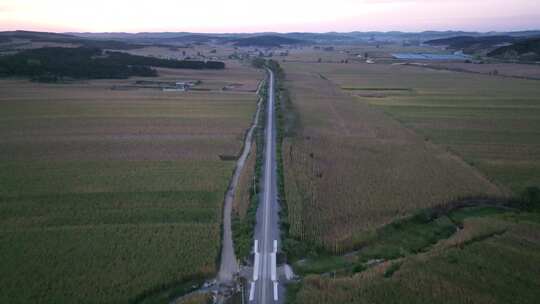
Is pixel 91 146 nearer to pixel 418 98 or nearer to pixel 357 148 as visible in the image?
pixel 357 148

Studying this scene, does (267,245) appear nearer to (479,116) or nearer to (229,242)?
(229,242)

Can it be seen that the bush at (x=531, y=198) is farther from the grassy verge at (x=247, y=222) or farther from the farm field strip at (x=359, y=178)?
the grassy verge at (x=247, y=222)

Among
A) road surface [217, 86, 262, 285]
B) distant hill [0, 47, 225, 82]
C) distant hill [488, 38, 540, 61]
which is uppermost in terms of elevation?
distant hill [488, 38, 540, 61]

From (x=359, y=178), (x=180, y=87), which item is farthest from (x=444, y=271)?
(x=180, y=87)

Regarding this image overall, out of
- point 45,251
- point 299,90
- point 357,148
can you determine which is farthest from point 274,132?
point 299,90

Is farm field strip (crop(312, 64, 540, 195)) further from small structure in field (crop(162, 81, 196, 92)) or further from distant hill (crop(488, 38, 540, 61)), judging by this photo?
distant hill (crop(488, 38, 540, 61))

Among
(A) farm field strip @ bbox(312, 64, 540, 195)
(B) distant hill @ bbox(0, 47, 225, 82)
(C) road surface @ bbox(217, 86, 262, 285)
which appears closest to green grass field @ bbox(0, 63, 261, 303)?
(C) road surface @ bbox(217, 86, 262, 285)
